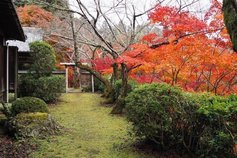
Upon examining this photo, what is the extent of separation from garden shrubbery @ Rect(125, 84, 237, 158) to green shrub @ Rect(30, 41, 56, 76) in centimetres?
851

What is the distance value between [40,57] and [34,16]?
10.3 m

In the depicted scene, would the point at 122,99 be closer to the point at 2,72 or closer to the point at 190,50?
the point at 190,50

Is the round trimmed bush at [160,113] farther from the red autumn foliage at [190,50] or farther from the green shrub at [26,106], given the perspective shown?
the red autumn foliage at [190,50]

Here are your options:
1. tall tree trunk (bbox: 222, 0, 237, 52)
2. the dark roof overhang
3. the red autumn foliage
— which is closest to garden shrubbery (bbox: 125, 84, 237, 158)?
tall tree trunk (bbox: 222, 0, 237, 52)

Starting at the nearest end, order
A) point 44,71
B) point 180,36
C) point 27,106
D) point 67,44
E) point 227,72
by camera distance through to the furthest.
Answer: point 27,106 < point 180,36 < point 227,72 < point 44,71 < point 67,44

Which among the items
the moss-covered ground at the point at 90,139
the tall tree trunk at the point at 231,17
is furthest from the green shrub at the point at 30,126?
the tall tree trunk at the point at 231,17

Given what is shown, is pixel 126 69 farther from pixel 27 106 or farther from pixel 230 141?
pixel 230 141

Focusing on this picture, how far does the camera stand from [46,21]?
74.0 feet

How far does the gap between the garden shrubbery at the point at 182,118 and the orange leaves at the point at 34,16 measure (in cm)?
1803

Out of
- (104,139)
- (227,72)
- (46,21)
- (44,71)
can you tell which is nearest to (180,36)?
(227,72)

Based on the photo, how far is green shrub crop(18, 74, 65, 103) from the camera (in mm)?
13719

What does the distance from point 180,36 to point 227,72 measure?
2534 mm

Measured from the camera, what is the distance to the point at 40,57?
550 inches

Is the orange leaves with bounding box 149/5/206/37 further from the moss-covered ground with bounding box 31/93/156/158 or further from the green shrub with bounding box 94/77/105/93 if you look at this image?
the green shrub with bounding box 94/77/105/93
